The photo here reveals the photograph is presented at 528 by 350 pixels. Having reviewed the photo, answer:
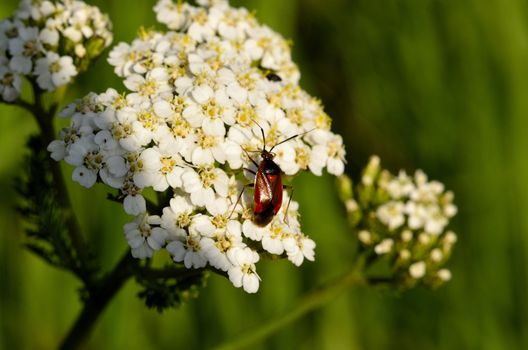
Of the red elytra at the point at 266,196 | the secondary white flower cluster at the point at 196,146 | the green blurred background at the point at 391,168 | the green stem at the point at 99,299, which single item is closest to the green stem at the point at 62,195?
the green stem at the point at 99,299

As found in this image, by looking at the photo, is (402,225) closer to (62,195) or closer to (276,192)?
(276,192)

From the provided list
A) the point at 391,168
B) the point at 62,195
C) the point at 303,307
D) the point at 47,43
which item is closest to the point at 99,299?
the point at 62,195

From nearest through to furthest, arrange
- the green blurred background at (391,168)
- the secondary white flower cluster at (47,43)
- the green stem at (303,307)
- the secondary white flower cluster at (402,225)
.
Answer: the secondary white flower cluster at (47,43), the green stem at (303,307), the secondary white flower cluster at (402,225), the green blurred background at (391,168)

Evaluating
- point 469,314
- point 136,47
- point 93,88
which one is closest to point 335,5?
point 93,88

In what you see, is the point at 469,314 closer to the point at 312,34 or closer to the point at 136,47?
the point at 312,34

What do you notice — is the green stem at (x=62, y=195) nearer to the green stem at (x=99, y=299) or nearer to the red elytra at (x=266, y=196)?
the green stem at (x=99, y=299)
